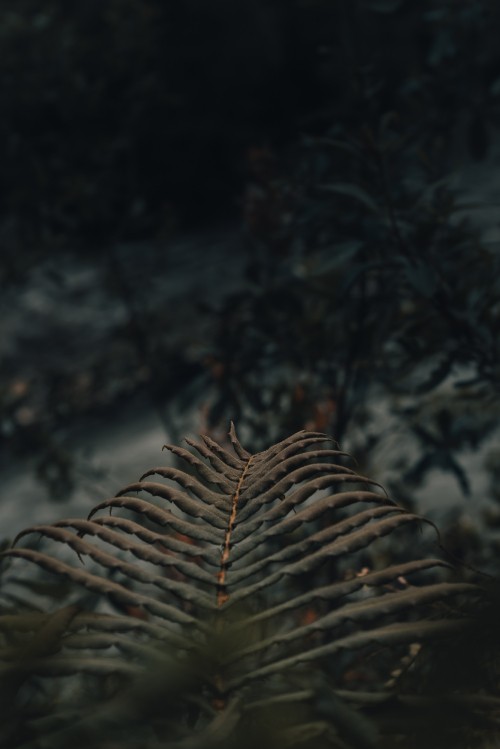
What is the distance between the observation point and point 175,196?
7.94 metres

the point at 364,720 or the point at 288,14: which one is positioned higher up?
the point at 288,14

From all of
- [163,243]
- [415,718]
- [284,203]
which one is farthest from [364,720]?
[163,243]

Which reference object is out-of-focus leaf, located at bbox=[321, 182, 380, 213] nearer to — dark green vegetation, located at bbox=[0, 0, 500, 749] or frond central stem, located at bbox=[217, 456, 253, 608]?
dark green vegetation, located at bbox=[0, 0, 500, 749]

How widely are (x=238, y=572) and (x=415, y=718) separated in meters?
0.21

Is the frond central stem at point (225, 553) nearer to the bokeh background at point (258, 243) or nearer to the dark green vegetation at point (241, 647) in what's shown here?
the dark green vegetation at point (241, 647)

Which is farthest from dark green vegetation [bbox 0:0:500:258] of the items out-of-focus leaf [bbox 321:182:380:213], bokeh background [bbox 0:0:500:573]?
out-of-focus leaf [bbox 321:182:380:213]

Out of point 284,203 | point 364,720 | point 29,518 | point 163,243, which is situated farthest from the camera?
point 29,518

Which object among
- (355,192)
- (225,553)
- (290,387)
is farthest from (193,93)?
(225,553)

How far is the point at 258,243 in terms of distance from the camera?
2549 mm

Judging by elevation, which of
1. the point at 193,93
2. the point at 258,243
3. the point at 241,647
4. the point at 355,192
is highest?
the point at 193,93

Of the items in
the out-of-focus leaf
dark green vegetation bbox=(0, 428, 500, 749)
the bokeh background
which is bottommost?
dark green vegetation bbox=(0, 428, 500, 749)

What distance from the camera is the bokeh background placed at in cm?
207

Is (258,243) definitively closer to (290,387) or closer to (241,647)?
(290,387)

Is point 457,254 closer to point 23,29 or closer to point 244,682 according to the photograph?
point 244,682
